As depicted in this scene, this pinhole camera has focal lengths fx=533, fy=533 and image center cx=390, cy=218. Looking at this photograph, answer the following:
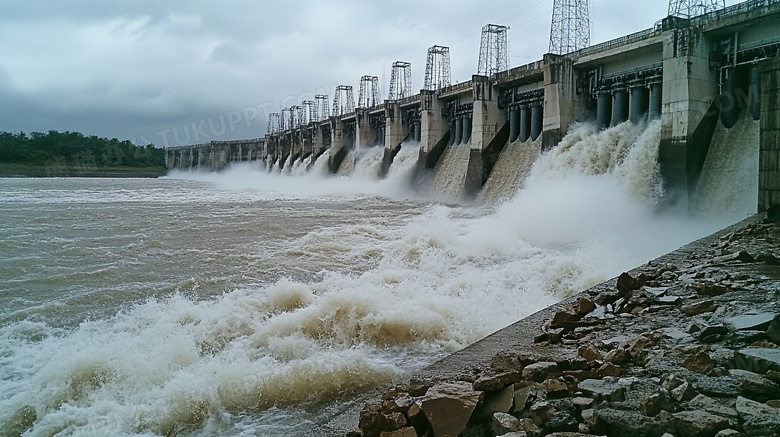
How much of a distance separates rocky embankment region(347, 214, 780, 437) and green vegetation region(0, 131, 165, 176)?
87.1 m

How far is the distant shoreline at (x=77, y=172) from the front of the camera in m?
74.6

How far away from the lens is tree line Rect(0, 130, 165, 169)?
7606 centimetres

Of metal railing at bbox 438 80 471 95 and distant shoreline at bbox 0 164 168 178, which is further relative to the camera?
distant shoreline at bbox 0 164 168 178

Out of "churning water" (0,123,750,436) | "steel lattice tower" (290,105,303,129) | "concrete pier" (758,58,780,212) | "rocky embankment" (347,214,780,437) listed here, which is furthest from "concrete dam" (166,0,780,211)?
"steel lattice tower" (290,105,303,129)

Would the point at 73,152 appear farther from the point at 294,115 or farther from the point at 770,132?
the point at 770,132

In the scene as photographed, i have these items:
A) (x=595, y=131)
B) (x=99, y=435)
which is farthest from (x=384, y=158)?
(x=99, y=435)

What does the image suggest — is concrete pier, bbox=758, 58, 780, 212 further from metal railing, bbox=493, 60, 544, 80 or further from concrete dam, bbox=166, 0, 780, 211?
metal railing, bbox=493, 60, 544, 80

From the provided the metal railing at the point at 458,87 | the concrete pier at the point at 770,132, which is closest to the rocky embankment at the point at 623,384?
the concrete pier at the point at 770,132

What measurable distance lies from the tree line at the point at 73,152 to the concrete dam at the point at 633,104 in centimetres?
6561

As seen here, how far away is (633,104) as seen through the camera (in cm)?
1770

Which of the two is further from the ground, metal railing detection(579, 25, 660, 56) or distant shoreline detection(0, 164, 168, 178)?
metal railing detection(579, 25, 660, 56)

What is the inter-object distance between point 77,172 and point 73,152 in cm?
428

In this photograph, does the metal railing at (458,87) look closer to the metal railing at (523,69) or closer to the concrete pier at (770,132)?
the metal railing at (523,69)

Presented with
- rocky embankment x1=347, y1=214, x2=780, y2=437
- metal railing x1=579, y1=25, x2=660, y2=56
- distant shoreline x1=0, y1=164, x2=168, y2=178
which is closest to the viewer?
rocky embankment x1=347, y1=214, x2=780, y2=437
